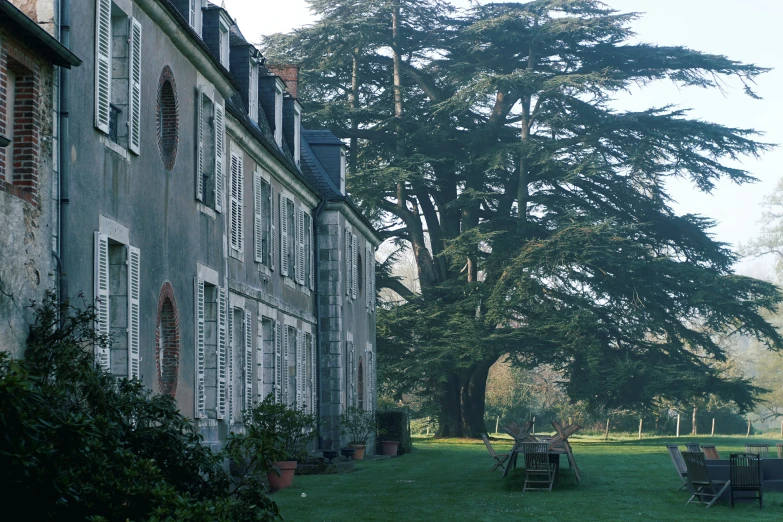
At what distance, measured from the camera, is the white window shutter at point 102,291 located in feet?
35.9

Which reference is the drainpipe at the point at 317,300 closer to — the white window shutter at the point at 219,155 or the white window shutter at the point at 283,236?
the white window shutter at the point at 283,236

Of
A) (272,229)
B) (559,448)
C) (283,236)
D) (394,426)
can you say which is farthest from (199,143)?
(394,426)

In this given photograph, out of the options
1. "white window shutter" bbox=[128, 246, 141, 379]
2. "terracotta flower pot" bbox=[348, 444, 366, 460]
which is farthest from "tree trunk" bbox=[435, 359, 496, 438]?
"white window shutter" bbox=[128, 246, 141, 379]

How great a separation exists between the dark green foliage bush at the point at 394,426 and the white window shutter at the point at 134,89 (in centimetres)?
1894

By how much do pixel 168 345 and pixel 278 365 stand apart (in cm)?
803

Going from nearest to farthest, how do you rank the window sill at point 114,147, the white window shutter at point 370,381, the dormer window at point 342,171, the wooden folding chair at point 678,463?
1. the window sill at point 114,147
2. the wooden folding chair at point 678,463
3. the dormer window at point 342,171
4. the white window shutter at point 370,381

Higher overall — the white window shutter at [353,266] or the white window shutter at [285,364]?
the white window shutter at [353,266]

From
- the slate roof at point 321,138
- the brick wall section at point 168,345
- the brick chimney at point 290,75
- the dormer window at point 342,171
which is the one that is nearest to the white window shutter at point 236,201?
the brick wall section at point 168,345

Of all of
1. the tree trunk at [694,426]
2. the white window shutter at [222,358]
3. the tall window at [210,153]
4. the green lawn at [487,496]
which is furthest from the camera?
the tree trunk at [694,426]

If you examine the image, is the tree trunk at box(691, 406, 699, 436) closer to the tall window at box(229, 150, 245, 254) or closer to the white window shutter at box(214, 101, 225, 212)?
the tall window at box(229, 150, 245, 254)

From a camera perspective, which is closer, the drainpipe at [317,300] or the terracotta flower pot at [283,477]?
the terracotta flower pot at [283,477]

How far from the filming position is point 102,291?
11.2m

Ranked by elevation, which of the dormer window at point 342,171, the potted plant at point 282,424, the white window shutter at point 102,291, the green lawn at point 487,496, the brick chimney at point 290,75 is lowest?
the green lawn at point 487,496

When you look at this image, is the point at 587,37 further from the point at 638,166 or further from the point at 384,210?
the point at 384,210
